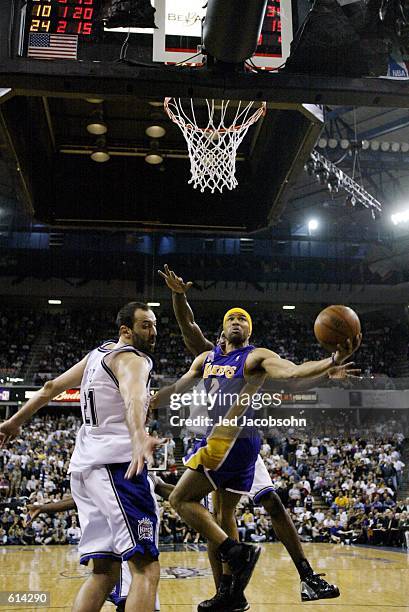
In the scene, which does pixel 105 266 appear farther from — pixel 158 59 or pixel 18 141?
pixel 158 59

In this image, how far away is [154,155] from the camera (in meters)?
5.41

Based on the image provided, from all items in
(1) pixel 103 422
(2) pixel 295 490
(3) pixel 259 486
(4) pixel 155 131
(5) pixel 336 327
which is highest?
(4) pixel 155 131

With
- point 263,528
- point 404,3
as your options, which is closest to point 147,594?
point 404,3

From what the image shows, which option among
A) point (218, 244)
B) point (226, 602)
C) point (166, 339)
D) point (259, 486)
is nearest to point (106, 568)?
point (226, 602)

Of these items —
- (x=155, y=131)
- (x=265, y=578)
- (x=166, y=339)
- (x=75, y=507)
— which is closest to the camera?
(x=75, y=507)

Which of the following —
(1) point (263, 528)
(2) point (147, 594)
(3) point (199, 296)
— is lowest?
(1) point (263, 528)

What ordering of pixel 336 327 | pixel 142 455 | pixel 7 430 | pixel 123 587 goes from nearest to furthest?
pixel 142 455, pixel 336 327, pixel 7 430, pixel 123 587

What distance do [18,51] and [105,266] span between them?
15757 mm

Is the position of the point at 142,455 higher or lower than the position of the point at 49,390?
lower

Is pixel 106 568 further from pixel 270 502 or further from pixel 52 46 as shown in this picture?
pixel 52 46

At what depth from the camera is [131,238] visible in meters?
19.0

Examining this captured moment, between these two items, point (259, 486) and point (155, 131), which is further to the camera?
point (155, 131)

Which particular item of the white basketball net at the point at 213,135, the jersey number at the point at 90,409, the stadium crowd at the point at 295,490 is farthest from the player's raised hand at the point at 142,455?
the stadium crowd at the point at 295,490

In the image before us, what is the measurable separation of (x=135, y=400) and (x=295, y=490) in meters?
11.1
